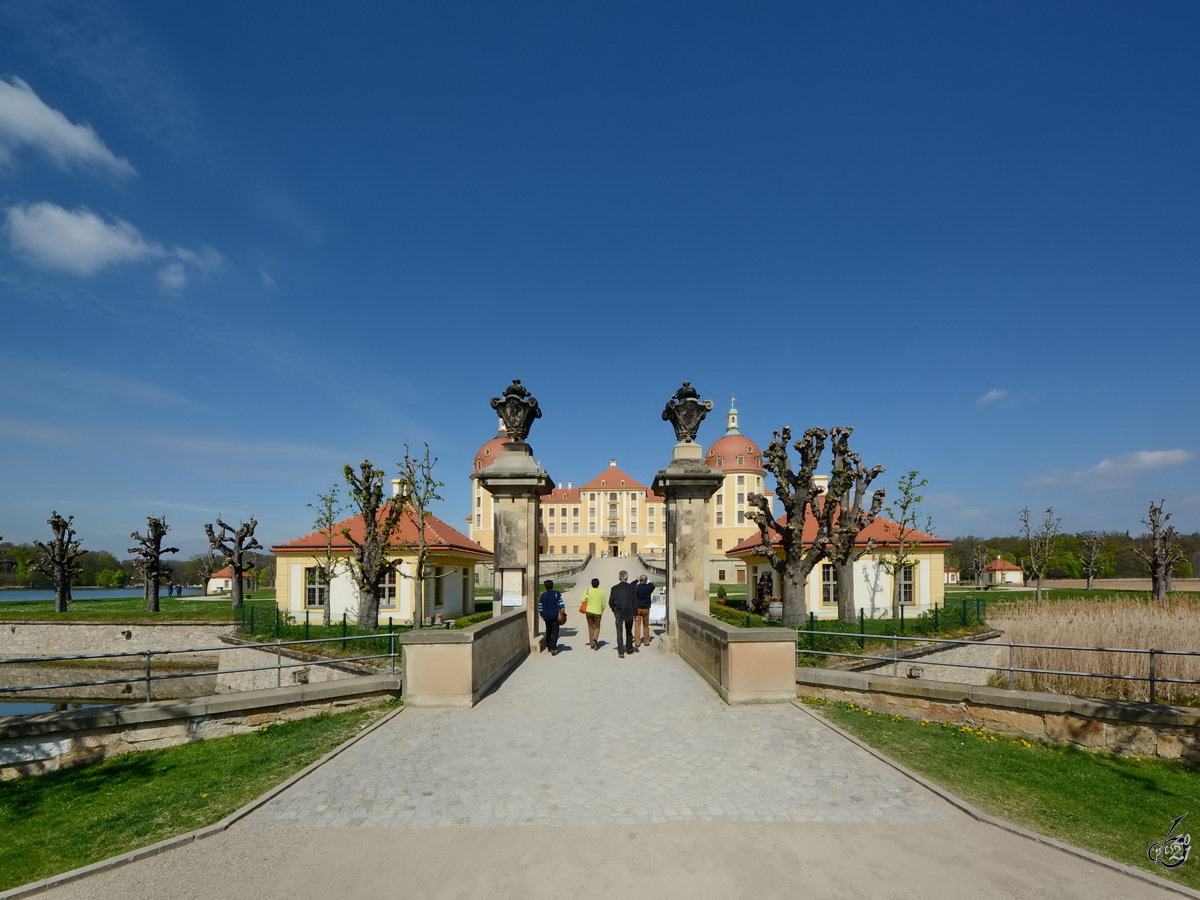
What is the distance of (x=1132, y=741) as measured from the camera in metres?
7.66

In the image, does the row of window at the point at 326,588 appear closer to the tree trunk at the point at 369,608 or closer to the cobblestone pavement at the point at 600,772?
the tree trunk at the point at 369,608

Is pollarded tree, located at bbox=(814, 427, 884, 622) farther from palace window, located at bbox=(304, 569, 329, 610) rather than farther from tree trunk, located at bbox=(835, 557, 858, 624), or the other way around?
palace window, located at bbox=(304, 569, 329, 610)

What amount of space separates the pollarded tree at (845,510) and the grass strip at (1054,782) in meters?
11.0

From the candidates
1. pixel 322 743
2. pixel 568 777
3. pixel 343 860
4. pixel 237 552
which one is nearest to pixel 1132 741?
pixel 568 777

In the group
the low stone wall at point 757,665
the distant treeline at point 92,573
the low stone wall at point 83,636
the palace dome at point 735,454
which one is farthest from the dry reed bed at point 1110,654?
the distant treeline at point 92,573

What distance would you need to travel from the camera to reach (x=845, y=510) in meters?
21.0

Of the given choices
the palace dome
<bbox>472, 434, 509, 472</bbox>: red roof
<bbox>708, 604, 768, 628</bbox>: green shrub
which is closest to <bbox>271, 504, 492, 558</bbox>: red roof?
<bbox>708, 604, 768, 628</bbox>: green shrub

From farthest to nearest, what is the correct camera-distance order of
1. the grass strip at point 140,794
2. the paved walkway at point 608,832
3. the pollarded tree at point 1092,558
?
the pollarded tree at point 1092,558 < the grass strip at point 140,794 < the paved walkway at point 608,832

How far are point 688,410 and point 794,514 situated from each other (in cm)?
765

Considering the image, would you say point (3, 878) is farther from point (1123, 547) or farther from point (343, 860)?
point (1123, 547)

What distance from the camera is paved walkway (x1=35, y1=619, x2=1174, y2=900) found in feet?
13.0

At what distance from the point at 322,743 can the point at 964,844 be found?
257 inches

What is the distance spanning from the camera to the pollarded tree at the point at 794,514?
1870 centimetres

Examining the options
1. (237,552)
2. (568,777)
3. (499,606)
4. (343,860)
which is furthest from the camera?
(237,552)
